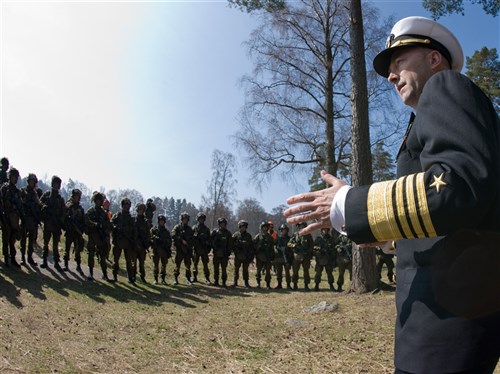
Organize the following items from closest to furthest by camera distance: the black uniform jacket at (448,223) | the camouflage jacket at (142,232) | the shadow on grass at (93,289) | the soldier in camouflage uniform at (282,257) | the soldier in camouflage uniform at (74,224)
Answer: the black uniform jacket at (448,223) → the shadow on grass at (93,289) → the soldier in camouflage uniform at (74,224) → the camouflage jacket at (142,232) → the soldier in camouflage uniform at (282,257)

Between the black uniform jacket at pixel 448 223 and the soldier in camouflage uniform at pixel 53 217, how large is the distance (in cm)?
1092

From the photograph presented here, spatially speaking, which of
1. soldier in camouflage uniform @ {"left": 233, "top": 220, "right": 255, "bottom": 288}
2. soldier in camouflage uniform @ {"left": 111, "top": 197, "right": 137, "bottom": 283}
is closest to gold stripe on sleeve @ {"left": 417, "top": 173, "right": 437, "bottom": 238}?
soldier in camouflage uniform @ {"left": 111, "top": 197, "right": 137, "bottom": 283}

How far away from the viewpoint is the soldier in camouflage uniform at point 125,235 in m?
11.5

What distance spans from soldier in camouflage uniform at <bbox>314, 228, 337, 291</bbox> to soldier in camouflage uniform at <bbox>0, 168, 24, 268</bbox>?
29.0 feet

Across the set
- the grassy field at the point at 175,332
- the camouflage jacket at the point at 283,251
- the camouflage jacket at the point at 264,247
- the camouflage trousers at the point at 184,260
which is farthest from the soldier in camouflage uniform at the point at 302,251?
the grassy field at the point at 175,332

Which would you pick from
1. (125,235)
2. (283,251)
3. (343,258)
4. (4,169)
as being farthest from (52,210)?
(343,258)

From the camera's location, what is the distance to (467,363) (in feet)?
4.13

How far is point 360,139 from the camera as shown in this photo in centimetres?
866

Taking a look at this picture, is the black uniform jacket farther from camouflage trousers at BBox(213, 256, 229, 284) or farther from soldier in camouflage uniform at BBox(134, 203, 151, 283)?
camouflage trousers at BBox(213, 256, 229, 284)

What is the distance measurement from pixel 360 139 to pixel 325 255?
6191 mm

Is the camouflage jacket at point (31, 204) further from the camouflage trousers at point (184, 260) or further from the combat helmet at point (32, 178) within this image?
the camouflage trousers at point (184, 260)

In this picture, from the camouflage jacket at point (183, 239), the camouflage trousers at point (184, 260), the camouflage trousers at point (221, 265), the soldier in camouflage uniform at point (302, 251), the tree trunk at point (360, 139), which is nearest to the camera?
the tree trunk at point (360, 139)

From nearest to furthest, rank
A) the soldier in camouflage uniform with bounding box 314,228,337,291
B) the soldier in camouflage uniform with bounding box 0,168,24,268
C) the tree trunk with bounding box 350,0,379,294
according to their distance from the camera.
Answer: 1. the tree trunk with bounding box 350,0,379,294
2. the soldier in camouflage uniform with bounding box 0,168,24,268
3. the soldier in camouflage uniform with bounding box 314,228,337,291

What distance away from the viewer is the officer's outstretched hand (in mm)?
1424
